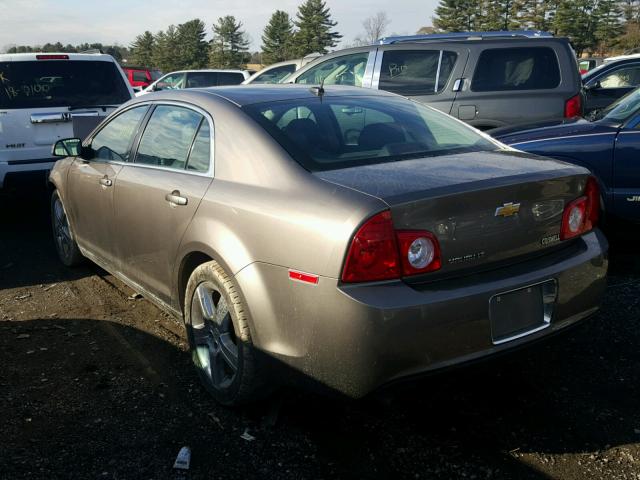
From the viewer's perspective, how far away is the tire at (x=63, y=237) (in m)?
5.27

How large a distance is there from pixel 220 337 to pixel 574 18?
66.7 metres

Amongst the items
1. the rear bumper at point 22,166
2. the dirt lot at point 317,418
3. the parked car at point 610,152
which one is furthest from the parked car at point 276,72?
the dirt lot at point 317,418

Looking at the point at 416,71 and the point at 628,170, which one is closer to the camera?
the point at 628,170

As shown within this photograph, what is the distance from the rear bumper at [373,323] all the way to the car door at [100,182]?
1.85 metres

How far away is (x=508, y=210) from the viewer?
2.69 meters

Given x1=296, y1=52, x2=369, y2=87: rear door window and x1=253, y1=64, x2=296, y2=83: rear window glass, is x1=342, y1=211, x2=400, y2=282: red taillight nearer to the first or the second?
x1=296, y1=52, x2=369, y2=87: rear door window

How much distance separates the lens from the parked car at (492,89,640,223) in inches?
201

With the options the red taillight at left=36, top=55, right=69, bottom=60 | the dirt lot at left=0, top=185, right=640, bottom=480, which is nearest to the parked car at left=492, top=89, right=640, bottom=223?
the dirt lot at left=0, top=185, right=640, bottom=480

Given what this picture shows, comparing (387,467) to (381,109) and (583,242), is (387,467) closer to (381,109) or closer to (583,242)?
(583,242)

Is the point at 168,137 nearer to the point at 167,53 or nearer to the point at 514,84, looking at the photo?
the point at 514,84

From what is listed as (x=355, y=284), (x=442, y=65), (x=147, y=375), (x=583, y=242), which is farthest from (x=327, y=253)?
(x=442, y=65)

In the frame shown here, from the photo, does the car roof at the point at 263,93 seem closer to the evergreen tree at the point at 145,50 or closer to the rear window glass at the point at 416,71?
the rear window glass at the point at 416,71

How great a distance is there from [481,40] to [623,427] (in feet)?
17.6

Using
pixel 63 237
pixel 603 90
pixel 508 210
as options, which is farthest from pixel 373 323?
pixel 603 90
